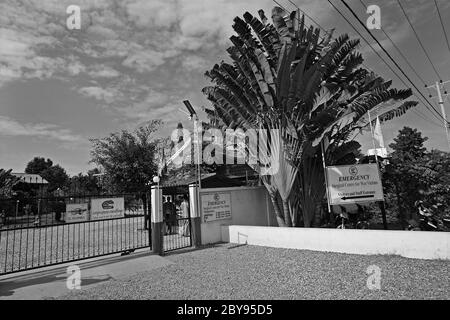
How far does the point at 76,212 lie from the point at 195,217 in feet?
12.0

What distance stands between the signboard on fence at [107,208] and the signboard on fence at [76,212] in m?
0.19

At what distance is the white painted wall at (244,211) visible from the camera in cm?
1066

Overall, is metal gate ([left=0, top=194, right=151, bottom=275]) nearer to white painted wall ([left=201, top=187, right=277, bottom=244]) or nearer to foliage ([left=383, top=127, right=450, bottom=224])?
white painted wall ([left=201, top=187, right=277, bottom=244])

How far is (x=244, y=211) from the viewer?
12.0 metres

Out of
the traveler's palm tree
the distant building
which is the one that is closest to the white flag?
the traveler's palm tree

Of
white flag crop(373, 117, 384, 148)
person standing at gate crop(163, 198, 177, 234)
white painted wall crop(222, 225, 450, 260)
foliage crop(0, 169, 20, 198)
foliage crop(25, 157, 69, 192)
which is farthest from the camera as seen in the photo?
foliage crop(25, 157, 69, 192)

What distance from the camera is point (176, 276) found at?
6.68 metres

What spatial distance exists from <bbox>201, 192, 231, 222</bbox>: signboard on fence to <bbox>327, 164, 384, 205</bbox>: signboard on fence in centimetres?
372

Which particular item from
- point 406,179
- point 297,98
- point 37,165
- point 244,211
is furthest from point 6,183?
point 37,165

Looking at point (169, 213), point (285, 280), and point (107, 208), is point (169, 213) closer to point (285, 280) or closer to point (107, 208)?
point (107, 208)

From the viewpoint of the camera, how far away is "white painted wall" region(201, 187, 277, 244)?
10663mm

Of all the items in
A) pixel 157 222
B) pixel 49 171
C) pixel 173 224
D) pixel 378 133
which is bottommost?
pixel 173 224
